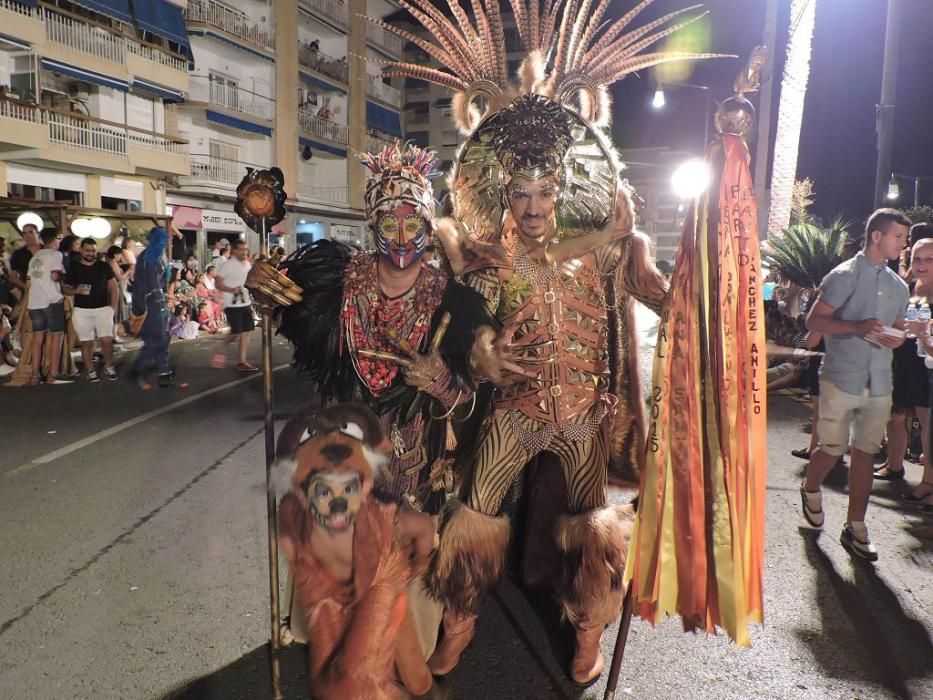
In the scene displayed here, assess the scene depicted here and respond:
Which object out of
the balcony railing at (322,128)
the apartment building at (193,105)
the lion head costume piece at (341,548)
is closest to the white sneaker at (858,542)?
the lion head costume piece at (341,548)

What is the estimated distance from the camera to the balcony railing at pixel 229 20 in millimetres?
26062

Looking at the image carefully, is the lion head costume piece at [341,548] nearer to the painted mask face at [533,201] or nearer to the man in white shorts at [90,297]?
the painted mask face at [533,201]

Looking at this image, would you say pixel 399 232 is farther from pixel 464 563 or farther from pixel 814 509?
pixel 814 509

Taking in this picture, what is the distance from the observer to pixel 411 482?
270 cm

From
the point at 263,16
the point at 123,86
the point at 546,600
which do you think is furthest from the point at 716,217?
the point at 263,16

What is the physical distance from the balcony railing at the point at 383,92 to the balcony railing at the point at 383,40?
1.88 meters

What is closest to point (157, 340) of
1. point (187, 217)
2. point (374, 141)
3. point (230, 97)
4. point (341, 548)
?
point (341, 548)

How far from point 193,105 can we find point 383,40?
16548mm

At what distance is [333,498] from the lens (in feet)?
7.30

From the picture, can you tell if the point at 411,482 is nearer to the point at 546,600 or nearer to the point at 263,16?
the point at 546,600

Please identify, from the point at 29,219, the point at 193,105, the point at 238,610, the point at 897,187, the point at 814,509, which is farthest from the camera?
the point at 193,105

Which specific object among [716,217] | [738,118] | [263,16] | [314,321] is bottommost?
[314,321]

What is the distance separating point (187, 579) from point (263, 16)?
103 feet

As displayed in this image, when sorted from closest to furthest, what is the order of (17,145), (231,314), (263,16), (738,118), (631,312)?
(738,118) → (631,312) → (231,314) → (17,145) → (263,16)
